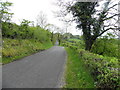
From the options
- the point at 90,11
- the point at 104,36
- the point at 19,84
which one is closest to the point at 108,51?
the point at 104,36

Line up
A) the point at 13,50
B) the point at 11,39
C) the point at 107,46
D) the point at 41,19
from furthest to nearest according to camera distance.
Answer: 1. the point at 41,19
2. the point at 107,46
3. the point at 11,39
4. the point at 13,50

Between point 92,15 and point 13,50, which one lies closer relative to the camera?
point 13,50

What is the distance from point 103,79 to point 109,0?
9.32m

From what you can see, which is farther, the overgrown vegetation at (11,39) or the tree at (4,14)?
the tree at (4,14)

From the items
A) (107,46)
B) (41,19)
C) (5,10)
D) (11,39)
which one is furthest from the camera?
(41,19)

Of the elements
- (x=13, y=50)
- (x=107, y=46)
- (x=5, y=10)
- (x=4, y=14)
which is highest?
(x=5, y=10)

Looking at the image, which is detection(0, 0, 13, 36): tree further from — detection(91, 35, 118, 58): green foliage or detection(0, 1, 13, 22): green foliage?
detection(91, 35, 118, 58): green foliage

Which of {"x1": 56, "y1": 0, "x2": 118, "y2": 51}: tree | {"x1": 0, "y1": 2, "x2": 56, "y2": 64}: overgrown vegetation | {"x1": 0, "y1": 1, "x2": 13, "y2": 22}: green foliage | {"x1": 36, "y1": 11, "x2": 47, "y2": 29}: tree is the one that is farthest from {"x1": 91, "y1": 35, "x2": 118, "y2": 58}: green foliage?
{"x1": 36, "y1": 11, "x2": 47, "y2": 29}: tree

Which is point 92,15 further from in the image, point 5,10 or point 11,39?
point 11,39

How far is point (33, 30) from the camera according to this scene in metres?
17.7

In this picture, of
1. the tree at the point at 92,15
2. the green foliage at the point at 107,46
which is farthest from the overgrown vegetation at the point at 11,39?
the green foliage at the point at 107,46

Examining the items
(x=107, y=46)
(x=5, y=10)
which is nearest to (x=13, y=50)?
(x=5, y=10)

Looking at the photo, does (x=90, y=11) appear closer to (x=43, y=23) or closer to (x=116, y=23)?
(x=116, y=23)

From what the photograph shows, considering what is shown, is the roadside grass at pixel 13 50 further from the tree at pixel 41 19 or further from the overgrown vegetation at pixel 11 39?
the tree at pixel 41 19
